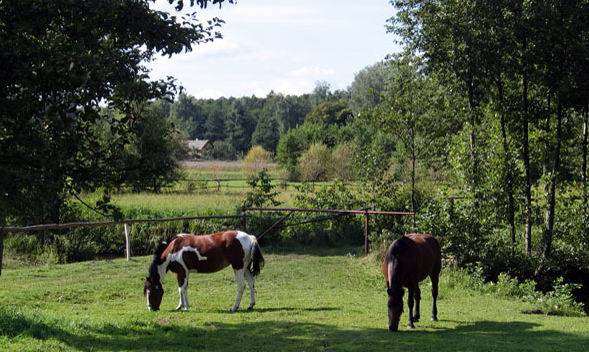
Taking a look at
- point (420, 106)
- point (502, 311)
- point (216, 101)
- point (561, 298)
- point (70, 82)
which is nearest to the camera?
point (70, 82)

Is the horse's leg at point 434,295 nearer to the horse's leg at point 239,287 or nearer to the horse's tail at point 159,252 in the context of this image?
the horse's leg at point 239,287

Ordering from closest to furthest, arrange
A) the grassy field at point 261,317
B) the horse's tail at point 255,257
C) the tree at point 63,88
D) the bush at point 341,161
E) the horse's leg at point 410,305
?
the tree at point 63,88
the grassy field at point 261,317
the horse's leg at point 410,305
the horse's tail at point 255,257
the bush at point 341,161

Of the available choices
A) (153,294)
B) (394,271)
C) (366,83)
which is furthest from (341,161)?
(366,83)

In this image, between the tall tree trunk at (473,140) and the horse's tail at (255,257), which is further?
the tall tree trunk at (473,140)

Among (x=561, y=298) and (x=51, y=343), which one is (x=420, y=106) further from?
(x=51, y=343)

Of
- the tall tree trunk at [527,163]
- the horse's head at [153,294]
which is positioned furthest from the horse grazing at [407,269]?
the tall tree trunk at [527,163]

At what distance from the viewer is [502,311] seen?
13.7m

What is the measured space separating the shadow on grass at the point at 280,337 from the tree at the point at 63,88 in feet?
6.03

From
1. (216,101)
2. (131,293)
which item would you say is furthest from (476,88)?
(216,101)

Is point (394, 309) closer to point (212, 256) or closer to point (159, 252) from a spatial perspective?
point (212, 256)

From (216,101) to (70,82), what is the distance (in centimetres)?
16026

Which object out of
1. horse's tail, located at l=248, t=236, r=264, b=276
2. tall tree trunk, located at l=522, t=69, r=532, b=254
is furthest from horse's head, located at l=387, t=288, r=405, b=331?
tall tree trunk, located at l=522, t=69, r=532, b=254

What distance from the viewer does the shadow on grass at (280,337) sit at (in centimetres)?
947

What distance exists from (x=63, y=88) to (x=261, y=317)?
5243 millimetres
